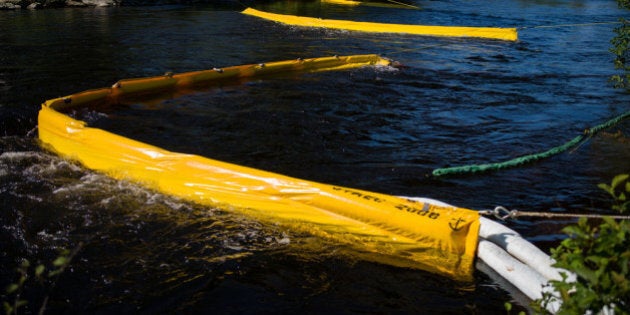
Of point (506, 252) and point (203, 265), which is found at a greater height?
point (506, 252)

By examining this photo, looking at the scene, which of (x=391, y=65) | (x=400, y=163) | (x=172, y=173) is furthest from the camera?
(x=391, y=65)

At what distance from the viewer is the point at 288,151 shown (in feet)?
26.6

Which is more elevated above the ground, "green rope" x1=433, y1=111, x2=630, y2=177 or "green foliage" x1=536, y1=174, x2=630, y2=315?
"green foliage" x1=536, y1=174, x2=630, y2=315

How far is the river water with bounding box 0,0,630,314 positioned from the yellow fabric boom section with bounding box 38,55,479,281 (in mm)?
162

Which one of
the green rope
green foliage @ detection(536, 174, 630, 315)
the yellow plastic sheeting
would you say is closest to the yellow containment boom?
the green rope

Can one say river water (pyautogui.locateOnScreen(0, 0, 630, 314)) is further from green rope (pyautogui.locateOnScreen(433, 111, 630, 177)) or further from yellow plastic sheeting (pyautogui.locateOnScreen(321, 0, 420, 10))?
yellow plastic sheeting (pyautogui.locateOnScreen(321, 0, 420, 10))

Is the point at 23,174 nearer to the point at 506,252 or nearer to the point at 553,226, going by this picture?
the point at 506,252

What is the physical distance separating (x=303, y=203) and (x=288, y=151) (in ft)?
8.84

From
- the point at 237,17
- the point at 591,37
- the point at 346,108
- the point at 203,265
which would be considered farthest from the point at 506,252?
the point at 237,17

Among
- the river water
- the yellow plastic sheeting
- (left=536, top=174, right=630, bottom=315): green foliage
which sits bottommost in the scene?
the river water

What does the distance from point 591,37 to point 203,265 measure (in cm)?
2056

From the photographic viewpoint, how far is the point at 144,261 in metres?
4.92

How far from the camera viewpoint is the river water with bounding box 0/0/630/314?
15.1 feet

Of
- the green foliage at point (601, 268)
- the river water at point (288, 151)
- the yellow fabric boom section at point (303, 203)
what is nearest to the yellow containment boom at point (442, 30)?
the river water at point (288, 151)
